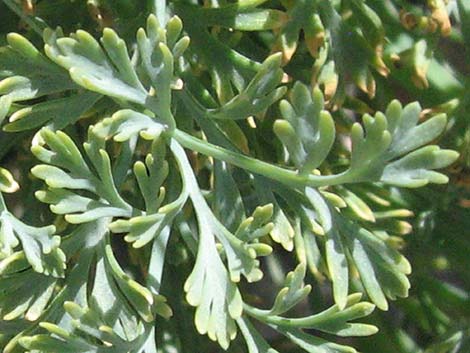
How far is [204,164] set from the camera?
76cm

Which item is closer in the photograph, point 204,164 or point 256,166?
point 256,166

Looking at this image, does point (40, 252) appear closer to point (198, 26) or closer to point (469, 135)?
point (198, 26)

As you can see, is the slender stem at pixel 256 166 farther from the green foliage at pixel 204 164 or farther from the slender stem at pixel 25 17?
the slender stem at pixel 25 17

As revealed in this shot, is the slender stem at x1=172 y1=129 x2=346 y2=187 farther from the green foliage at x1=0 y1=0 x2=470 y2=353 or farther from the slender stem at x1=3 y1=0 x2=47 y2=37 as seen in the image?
the slender stem at x1=3 y1=0 x2=47 y2=37

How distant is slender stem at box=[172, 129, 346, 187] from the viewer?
624 mm

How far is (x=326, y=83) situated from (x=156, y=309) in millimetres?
230

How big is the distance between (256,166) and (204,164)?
0.45 ft

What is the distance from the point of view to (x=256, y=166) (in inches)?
24.6

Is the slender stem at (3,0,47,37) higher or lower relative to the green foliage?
higher

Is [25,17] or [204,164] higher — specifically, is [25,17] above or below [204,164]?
above

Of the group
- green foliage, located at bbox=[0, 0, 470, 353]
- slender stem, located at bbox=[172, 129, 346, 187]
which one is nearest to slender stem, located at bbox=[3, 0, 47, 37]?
green foliage, located at bbox=[0, 0, 470, 353]

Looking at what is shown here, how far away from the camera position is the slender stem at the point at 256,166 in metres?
0.62

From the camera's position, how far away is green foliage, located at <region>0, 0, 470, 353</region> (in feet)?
1.96

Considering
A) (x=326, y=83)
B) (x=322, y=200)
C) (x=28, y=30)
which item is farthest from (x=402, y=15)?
(x=28, y=30)
